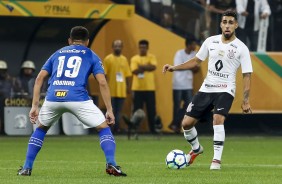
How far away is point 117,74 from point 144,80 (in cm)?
76

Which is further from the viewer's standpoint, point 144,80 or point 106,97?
point 144,80

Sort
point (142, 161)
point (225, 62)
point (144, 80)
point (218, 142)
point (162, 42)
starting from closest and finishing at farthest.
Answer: point (218, 142), point (225, 62), point (142, 161), point (144, 80), point (162, 42)

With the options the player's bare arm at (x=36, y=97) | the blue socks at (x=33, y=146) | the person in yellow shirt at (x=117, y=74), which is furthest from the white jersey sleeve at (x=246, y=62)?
the person in yellow shirt at (x=117, y=74)

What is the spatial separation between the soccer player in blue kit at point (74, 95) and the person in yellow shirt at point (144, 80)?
12.6 metres

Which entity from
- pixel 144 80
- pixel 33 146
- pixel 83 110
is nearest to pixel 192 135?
pixel 83 110

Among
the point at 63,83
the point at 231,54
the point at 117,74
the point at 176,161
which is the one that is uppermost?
the point at 231,54

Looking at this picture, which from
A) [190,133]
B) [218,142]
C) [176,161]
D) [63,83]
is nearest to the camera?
[63,83]

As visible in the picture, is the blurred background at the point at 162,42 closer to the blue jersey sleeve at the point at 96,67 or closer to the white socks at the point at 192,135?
the white socks at the point at 192,135

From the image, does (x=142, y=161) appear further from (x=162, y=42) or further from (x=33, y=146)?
(x=162, y=42)

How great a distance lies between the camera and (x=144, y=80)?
86.4ft

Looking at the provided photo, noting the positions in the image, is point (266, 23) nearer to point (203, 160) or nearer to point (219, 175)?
point (203, 160)

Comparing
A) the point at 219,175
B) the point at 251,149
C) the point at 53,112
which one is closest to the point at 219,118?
the point at 219,175

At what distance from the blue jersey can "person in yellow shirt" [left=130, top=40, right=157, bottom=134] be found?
12.6 meters

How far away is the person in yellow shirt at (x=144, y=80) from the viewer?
25984 mm
